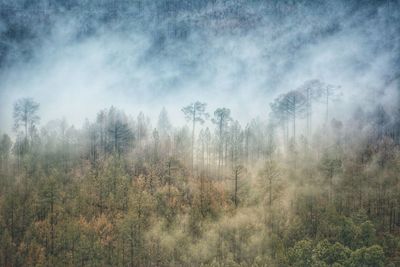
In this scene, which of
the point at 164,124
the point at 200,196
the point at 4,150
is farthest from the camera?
the point at 164,124

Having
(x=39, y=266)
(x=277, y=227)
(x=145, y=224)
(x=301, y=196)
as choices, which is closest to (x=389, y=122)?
(x=301, y=196)

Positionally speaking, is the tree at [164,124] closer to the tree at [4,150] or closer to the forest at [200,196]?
the forest at [200,196]

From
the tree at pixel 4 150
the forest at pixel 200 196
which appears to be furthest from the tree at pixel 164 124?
the tree at pixel 4 150

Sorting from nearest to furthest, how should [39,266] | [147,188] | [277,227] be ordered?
[39,266] → [277,227] → [147,188]

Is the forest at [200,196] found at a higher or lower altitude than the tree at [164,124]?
lower

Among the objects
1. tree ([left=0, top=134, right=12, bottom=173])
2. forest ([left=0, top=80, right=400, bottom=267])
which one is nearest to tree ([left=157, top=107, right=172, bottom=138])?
forest ([left=0, top=80, right=400, bottom=267])

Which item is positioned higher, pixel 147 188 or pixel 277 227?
A: pixel 147 188

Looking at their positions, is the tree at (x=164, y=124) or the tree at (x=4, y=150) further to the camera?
the tree at (x=164, y=124)

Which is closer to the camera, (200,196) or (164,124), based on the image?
(200,196)

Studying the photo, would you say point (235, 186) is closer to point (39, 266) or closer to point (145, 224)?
point (145, 224)
